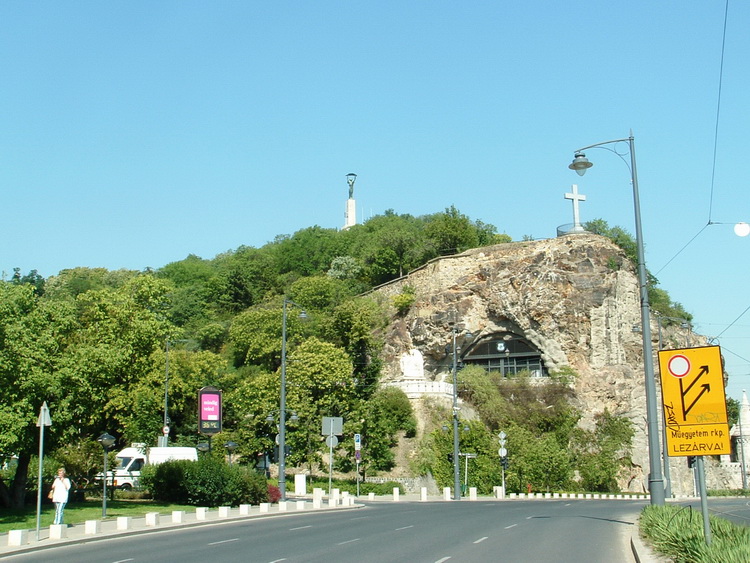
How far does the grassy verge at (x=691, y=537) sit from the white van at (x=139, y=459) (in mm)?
31373

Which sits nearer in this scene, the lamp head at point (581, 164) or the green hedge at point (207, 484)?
the lamp head at point (581, 164)

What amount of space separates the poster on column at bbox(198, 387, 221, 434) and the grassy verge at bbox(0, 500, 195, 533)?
3.40m

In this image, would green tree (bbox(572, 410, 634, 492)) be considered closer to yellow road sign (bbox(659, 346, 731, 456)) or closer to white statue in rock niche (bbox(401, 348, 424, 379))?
white statue in rock niche (bbox(401, 348, 424, 379))

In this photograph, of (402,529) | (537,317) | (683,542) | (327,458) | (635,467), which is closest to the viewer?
(683,542)

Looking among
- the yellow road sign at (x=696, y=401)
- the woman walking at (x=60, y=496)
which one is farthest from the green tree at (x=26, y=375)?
the yellow road sign at (x=696, y=401)

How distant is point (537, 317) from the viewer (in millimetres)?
68188

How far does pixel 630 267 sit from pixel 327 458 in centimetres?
3492

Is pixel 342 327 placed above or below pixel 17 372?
above

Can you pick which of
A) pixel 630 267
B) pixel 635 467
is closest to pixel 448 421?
pixel 635 467

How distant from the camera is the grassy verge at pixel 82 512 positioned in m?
24.0

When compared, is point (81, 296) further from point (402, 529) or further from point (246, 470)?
point (402, 529)

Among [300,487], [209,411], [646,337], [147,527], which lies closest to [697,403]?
[646,337]

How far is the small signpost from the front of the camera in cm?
1070

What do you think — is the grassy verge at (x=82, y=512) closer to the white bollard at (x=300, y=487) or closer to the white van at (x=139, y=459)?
the white van at (x=139, y=459)
